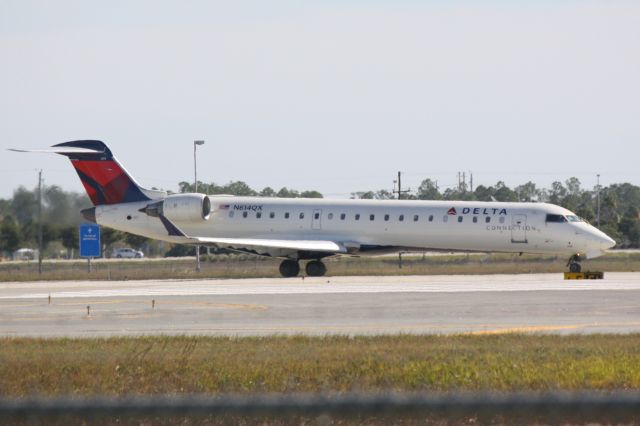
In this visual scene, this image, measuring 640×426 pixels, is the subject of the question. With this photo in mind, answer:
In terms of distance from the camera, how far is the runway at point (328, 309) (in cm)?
2006

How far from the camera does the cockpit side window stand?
4141 centimetres

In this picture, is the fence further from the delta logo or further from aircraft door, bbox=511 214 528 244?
the delta logo

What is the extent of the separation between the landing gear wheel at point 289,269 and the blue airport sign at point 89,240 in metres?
9.76

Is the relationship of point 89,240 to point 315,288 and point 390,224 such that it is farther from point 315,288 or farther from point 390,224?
point 315,288

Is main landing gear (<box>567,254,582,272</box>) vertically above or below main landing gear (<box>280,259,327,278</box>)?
above

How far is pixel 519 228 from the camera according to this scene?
137 ft

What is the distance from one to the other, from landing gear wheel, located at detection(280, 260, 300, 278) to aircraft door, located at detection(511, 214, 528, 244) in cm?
890

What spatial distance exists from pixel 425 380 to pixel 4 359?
5901mm

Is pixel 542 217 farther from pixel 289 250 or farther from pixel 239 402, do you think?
pixel 239 402

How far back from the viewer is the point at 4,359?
46.9 feet

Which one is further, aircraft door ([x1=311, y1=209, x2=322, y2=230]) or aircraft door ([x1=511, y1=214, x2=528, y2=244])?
aircraft door ([x1=311, y1=209, x2=322, y2=230])

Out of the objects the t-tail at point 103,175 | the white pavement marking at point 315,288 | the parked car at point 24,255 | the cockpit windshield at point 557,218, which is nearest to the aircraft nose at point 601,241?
the cockpit windshield at point 557,218

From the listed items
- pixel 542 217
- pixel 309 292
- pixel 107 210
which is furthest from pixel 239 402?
pixel 107 210

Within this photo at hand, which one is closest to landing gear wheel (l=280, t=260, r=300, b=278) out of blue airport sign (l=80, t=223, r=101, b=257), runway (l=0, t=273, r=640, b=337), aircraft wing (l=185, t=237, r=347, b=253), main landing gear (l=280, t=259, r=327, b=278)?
main landing gear (l=280, t=259, r=327, b=278)
